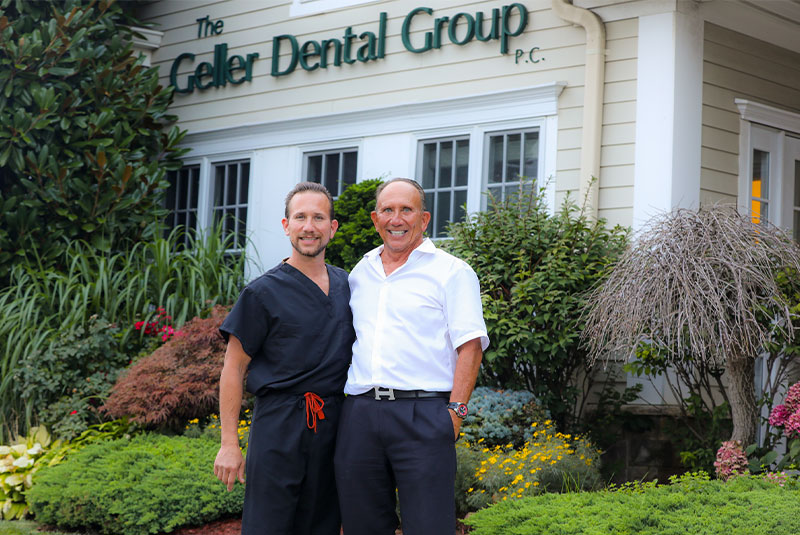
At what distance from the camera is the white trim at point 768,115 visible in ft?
25.9

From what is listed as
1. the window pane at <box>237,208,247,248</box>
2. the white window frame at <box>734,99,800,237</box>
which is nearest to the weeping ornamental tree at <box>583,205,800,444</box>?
the white window frame at <box>734,99,800,237</box>

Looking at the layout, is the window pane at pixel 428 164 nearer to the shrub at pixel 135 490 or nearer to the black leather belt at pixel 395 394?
the shrub at pixel 135 490

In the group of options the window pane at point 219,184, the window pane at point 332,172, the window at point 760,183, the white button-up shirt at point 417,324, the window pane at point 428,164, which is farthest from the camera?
the window pane at point 219,184

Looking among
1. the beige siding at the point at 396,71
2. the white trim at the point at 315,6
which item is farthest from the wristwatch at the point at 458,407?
the white trim at the point at 315,6

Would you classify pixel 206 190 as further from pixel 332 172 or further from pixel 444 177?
pixel 444 177

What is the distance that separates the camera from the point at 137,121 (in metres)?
9.82

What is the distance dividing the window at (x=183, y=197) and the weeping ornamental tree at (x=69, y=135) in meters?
0.69

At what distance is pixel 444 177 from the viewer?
8.63 metres

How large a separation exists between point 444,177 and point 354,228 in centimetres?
101

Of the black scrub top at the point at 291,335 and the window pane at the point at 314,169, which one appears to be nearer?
the black scrub top at the point at 291,335

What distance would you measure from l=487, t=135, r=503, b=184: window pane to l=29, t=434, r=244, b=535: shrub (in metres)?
3.46

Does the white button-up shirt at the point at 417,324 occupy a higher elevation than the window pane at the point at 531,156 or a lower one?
lower

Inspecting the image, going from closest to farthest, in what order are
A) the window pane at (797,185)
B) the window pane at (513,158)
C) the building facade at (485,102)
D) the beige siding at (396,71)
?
the building facade at (485,102) < the beige siding at (396,71) < the window pane at (513,158) < the window pane at (797,185)

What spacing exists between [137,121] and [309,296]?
6701mm
